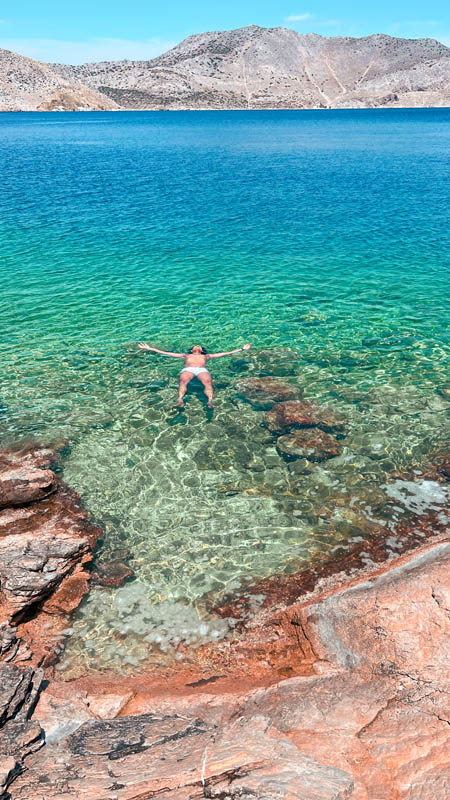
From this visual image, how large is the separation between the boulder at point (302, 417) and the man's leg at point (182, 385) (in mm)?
3279

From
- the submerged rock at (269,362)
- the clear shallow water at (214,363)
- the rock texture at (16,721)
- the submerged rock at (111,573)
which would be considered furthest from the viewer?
the submerged rock at (269,362)

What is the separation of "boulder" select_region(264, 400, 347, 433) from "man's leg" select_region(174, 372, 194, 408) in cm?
328

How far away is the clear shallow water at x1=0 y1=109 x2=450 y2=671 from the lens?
12539mm

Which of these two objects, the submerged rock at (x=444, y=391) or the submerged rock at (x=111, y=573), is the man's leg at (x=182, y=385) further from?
the submerged rock at (x=444, y=391)

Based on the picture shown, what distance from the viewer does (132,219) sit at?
43.2 meters

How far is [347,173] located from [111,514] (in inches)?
2500

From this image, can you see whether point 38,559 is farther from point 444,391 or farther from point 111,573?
point 444,391

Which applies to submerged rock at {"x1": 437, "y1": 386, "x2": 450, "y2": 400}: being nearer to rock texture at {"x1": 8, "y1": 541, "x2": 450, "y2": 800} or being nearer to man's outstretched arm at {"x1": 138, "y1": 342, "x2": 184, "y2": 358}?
rock texture at {"x1": 8, "y1": 541, "x2": 450, "y2": 800}

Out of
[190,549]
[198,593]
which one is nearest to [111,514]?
[190,549]

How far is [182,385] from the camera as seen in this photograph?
62.1ft

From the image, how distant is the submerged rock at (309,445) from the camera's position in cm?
1588

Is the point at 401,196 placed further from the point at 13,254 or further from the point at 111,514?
the point at 111,514

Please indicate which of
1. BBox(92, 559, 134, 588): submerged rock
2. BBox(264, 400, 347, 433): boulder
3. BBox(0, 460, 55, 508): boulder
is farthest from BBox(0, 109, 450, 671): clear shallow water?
BBox(0, 460, 55, 508): boulder

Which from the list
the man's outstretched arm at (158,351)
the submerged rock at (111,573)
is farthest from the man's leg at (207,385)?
the submerged rock at (111,573)
